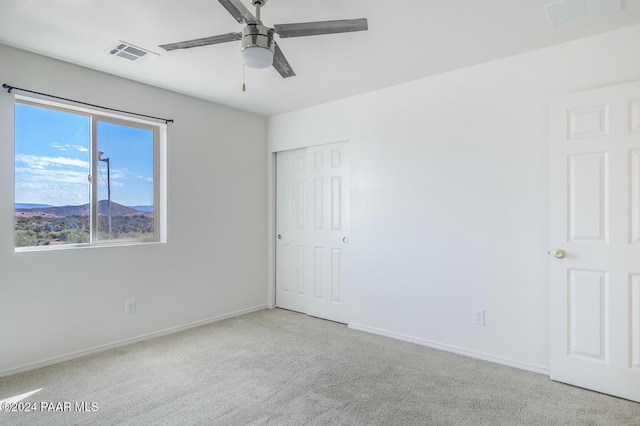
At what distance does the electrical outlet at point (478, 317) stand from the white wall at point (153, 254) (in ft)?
8.74

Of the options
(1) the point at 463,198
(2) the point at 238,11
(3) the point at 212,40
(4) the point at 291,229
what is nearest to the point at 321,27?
(2) the point at 238,11

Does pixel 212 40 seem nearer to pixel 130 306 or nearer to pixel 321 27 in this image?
pixel 321 27

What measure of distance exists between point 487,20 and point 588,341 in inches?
91.5

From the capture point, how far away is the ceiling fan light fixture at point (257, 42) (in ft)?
6.09

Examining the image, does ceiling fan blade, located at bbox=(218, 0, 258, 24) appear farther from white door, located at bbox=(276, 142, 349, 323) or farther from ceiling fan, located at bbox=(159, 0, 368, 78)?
white door, located at bbox=(276, 142, 349, 323)

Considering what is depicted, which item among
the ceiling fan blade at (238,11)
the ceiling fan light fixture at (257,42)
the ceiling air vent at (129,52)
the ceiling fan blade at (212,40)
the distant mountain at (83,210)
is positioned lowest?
the distant mountain at (83,210)

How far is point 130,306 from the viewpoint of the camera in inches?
131

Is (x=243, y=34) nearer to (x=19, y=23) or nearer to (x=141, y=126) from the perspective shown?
(x=19, y=23)

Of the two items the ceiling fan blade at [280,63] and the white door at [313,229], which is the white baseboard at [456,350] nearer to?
the white door at [313,229]

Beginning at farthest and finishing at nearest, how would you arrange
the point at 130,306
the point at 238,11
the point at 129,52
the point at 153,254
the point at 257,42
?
the point at 153,254
the point at 130,306
the point at 129,52
the point at 257,42
the point at 238,11

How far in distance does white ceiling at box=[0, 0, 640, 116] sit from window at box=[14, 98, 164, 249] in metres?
0.51

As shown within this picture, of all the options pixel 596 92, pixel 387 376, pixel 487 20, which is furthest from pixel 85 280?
pixel 596 92

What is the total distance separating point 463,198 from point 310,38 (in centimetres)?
185

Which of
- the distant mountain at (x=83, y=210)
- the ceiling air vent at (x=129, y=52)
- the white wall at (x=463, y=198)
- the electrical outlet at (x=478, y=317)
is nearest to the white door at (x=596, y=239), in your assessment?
the white wall at (x=463, y=198)
